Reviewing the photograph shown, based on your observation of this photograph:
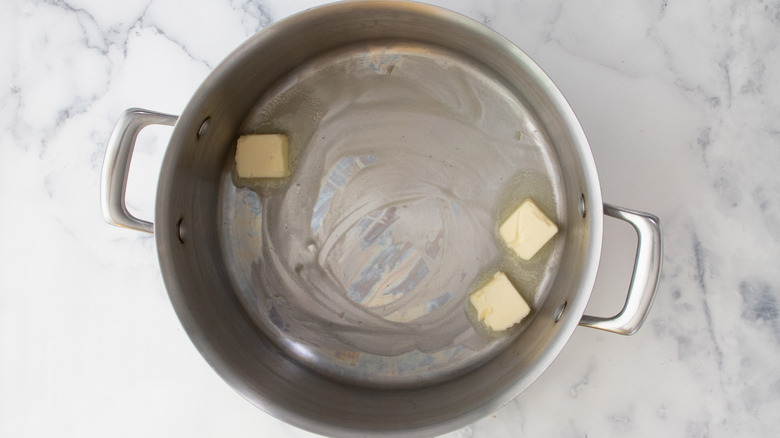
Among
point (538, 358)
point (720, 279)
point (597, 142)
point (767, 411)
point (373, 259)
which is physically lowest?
point (767, 411)

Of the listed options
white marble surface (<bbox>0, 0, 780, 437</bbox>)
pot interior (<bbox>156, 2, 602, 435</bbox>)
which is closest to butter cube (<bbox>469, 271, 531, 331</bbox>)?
pot interior (<bbox>156, 2, 602, 435</bbox>)

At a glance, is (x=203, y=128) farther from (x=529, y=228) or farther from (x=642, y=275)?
(x=642, y=275)

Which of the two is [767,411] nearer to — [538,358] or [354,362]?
[538,358]

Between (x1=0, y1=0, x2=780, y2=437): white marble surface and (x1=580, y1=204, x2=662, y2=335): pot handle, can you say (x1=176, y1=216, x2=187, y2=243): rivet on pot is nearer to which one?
(x1=0, y1=0, x2=780, y2=437): white marble surface

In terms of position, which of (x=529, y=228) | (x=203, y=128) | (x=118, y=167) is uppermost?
(x=203, y=128)

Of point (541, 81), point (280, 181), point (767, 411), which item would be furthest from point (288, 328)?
point (767, 411)

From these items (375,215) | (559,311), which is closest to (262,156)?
(375,215)
